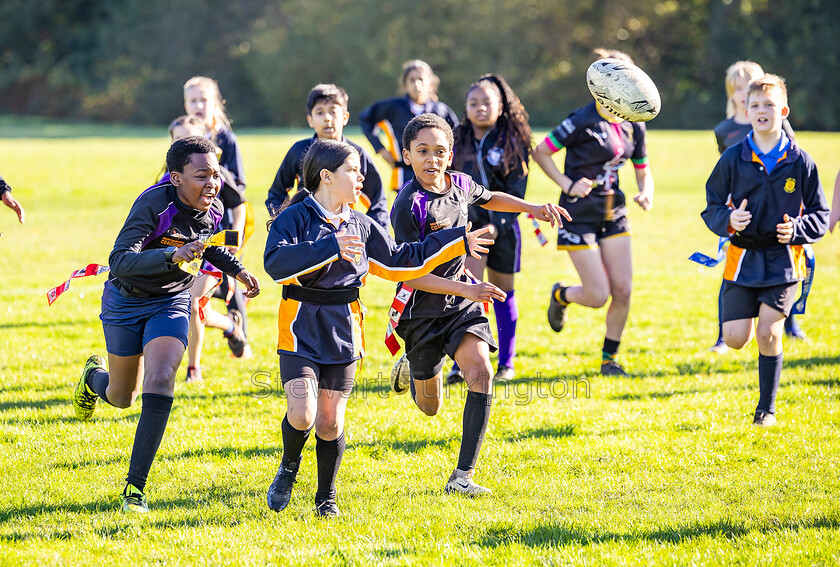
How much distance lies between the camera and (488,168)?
6688 mm

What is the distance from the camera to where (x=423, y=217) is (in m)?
4.76

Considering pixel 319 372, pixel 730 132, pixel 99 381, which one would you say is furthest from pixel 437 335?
pixel 730 132

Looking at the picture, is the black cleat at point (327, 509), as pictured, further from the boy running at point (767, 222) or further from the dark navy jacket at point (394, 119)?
the dark navy jacket at point (394, 119)

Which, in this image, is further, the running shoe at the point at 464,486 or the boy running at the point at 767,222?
the boy running at the point at 767,222

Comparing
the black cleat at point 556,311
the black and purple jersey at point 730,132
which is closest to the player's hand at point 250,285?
the black cleat at point 556,311

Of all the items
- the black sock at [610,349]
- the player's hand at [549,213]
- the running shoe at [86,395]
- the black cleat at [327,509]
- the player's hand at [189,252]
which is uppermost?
the player's hand at [549,213]

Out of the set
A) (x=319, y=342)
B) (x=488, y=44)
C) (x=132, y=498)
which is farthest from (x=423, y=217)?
(x=488, y=44)

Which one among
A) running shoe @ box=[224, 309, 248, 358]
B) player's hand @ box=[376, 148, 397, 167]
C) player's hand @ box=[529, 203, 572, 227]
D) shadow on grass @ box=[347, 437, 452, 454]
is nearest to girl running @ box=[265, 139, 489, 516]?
shadow on grass @ box=[347, 437, 452, 454]

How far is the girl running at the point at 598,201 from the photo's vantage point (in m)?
6.69

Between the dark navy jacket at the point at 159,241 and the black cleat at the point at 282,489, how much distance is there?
106 cm

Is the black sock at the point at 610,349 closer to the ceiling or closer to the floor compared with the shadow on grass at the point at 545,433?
closer to the ceiling

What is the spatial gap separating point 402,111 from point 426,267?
4739mm

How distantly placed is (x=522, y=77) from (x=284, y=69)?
12738 millimetres

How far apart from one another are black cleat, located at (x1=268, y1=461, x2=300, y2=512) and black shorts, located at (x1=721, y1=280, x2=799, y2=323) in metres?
3.03
